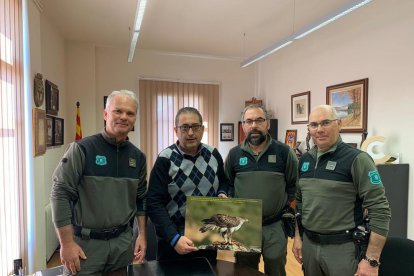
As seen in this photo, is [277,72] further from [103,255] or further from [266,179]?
[103,255]

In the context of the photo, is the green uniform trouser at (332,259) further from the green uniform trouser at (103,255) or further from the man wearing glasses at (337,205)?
the green uniform trouser at (103,255)

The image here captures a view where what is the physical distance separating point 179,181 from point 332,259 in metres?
0.97

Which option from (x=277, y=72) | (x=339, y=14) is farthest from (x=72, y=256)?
(x=277, y=72)

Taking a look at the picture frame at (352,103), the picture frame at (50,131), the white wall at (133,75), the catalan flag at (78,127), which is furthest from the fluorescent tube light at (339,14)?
the catalan flag at (78,127)

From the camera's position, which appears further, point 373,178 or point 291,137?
point 291,137

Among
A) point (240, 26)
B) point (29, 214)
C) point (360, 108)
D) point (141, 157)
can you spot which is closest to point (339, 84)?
point (360, 108)

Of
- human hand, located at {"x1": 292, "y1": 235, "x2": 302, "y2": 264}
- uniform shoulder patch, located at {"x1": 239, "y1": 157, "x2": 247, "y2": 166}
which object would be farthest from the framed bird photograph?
human hand, located at {"x1": 292, "y1": 235, "x2": 302, "y2": 264}

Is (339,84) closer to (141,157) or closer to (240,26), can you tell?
(240,26)

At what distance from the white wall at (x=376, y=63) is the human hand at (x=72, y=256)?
3.12 meters

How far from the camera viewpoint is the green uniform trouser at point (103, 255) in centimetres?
137

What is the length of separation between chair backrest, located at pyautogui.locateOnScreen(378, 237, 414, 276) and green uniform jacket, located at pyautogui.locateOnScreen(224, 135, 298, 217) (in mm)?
613

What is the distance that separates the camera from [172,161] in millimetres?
1566

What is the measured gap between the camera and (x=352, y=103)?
3.49m

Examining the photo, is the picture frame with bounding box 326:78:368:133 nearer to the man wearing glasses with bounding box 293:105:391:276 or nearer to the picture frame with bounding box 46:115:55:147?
the man wearing glasses with bounding box 293:105:391:276
